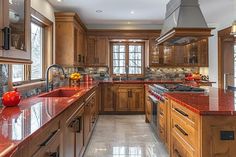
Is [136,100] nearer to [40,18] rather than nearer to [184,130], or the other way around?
[40,18]

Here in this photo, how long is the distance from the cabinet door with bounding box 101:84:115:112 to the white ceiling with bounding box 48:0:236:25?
6.15 feet

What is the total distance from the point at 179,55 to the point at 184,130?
545 centimetres

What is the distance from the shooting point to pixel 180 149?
105 inches

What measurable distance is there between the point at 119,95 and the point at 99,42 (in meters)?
1.70

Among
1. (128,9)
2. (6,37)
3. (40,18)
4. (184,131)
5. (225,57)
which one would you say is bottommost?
(184,131)

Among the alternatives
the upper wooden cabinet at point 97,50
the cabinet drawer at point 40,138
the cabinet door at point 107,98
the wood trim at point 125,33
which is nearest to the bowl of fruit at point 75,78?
the cabinet door at point 107,98

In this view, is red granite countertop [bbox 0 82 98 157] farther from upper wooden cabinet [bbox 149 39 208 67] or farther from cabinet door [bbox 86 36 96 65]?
upper wooden cabinet [bbox 149 39 208 67]

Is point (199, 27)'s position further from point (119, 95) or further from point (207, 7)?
point (119, 95)

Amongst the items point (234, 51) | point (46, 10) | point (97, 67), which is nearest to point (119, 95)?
point (97, 67)

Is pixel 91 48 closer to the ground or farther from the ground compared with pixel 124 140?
farther from the ground

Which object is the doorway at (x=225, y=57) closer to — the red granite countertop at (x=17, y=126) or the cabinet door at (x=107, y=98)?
the cabinet door at (x=107, y=98)

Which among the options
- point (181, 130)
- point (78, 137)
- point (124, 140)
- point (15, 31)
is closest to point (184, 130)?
point (181, 130)

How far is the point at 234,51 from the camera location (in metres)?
7.48

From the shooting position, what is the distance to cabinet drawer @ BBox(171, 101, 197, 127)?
2.15 meters
